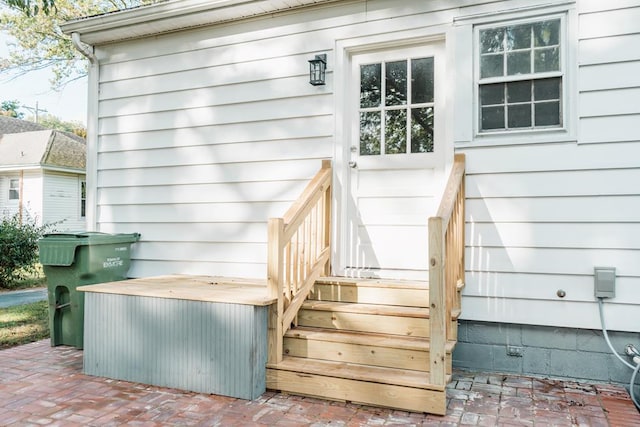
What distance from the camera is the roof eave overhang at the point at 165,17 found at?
399 cm

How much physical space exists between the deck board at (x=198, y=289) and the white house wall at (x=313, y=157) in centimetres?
33

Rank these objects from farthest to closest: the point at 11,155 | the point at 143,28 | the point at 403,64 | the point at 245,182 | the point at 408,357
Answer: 1. the point at 11,155
2. the point at 143,28
3. the point at 245,182
4. the point at 403,64
5. the point at 408,357

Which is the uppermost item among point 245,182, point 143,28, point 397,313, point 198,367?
point 143,28

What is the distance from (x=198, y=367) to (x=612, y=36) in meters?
3.51

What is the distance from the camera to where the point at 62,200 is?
43.7 ft

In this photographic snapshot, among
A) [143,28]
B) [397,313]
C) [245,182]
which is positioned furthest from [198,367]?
[143,28]

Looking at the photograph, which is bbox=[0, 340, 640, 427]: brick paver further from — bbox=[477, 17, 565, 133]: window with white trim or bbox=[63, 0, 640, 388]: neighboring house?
bbox=[477, 17, 565, 133]: window with white trim

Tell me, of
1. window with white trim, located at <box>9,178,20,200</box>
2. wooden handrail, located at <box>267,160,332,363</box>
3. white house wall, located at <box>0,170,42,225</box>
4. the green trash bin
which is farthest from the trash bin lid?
window with white trim, located at <box>9,178,20,200</box>

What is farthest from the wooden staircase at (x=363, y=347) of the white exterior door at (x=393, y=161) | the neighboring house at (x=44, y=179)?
the neighboring house at (x=44, y=179)

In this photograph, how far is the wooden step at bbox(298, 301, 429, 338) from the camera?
295 centimetres

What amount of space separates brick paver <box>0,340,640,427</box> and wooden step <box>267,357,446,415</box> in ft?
0.18

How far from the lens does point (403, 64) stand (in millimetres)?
3691

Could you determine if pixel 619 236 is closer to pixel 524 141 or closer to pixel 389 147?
pixel 524 141

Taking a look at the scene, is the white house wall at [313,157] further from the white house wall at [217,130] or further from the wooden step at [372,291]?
the wooden step at [372,291]
